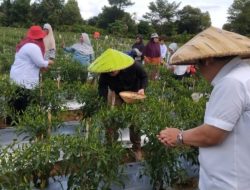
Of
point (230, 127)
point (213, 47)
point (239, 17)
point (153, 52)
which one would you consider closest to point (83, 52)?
point (153, 52)

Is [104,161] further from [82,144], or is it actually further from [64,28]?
[64,28]

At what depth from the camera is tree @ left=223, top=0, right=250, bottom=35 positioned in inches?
2199

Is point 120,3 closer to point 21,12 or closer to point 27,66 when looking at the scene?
point 21,12

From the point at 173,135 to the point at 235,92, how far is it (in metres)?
0.38

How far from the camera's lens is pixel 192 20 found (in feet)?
187

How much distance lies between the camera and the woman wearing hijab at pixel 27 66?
17.1ft

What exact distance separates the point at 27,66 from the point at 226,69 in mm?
4003

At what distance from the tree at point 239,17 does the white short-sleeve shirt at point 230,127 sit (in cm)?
5003

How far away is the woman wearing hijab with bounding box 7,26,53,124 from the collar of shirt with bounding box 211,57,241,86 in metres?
3.82

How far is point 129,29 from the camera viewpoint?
45781 mm

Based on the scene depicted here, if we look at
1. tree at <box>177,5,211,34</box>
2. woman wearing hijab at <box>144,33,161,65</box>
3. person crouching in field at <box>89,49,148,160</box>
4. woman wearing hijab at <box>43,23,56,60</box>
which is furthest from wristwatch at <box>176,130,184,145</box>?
tree at <box>177,5,211,34</box>

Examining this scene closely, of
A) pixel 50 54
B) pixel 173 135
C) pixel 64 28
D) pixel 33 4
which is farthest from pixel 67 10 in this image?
pixel 173 135

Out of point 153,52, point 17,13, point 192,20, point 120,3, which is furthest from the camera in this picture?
point 120,3

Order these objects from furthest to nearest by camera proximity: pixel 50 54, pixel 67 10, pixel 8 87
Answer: pixel 67 10, pixel 50 54, pixel 8 87
